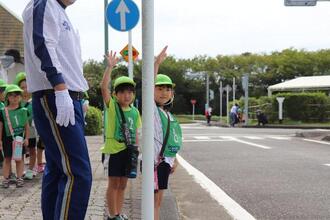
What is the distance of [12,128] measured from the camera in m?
7.08

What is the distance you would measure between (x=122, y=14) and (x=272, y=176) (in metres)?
3.67

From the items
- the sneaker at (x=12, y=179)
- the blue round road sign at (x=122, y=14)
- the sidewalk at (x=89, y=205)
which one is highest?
the blue round road sign at (x=122, y=14)

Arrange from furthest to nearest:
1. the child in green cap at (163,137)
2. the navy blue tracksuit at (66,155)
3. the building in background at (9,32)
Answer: the building in background at (9,32) → the child in green cap at (163,137) → the navy blue tracksuit at (66,155)

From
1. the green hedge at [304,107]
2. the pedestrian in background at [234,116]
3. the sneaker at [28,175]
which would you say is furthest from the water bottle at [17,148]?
the green hedge at [304,107]

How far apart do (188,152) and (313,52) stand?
57.2 meters

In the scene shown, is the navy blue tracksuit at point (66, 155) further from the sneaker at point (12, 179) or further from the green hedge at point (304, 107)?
the green hedge at point (304, 107)

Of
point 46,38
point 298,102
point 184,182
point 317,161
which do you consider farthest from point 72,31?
point 298,102

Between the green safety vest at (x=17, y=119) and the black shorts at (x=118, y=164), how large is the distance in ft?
8.23

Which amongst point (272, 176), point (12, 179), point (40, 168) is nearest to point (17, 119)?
point (12, 179)

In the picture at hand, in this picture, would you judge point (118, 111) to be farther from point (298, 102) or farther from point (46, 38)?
point (298, 102)

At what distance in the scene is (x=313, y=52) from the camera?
67875 mm

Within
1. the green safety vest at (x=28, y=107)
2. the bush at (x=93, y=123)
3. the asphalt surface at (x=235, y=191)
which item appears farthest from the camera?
the bush at (x=93, y=123)

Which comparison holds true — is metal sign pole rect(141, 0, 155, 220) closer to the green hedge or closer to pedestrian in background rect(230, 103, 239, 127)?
pedestrian in background rect(230, 103, 239, 127)

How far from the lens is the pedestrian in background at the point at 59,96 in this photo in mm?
3326
